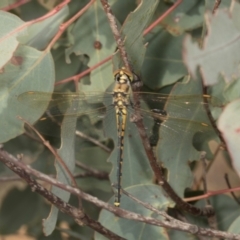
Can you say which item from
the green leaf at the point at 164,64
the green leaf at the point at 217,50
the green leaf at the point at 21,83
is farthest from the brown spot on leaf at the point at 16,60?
the green leaf at the point at 217,50

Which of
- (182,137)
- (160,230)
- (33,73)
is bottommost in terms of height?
(160,230)

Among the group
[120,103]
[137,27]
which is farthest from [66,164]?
[137,27]

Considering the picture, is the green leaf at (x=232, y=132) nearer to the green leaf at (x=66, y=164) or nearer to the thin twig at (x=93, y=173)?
the green leaf at (x=66, y=164)

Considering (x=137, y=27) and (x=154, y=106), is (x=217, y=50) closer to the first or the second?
(x=137, y=27)

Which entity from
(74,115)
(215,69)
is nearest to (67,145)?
(74,115)

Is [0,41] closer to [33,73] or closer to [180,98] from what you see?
[33,73]

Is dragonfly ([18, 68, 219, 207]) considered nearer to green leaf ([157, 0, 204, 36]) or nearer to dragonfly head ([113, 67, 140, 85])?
dragonfly head ([113, 67, 140, 85])

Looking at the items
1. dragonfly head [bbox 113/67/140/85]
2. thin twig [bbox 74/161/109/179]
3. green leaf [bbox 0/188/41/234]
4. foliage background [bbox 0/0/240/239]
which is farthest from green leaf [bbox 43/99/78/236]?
green leaf [bbox 0/188/41/234]
